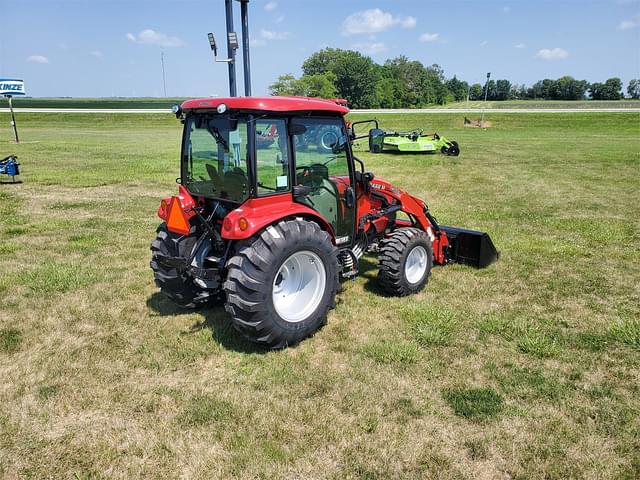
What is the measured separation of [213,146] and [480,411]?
127 inches

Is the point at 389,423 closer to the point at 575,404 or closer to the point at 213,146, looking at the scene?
the point at 575,404

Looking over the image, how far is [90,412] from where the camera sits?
134 inches

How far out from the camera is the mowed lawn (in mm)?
2973

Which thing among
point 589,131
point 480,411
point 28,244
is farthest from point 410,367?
point 589,131

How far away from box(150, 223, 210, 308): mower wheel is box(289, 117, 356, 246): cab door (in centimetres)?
123

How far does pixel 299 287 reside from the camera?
4.48 meters

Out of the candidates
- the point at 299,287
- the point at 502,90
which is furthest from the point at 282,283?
the point at 502,90

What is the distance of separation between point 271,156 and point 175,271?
1560mm

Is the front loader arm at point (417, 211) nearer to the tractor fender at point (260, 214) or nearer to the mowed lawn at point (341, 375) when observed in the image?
the mowed lawn at point (341, 375)

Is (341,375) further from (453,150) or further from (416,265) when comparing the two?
(453,150)

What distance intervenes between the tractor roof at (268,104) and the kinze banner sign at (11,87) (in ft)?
75.8

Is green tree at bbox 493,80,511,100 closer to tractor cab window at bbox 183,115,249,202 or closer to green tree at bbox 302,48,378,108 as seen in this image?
green tree at bbox 302,48,378,108

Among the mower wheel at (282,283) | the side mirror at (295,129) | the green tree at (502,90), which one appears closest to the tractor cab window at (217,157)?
the side mirror at (295,129)

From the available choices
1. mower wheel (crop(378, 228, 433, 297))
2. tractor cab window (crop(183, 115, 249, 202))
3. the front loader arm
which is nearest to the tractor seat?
tractor cab window (crop(183, 115, 249, 202))
